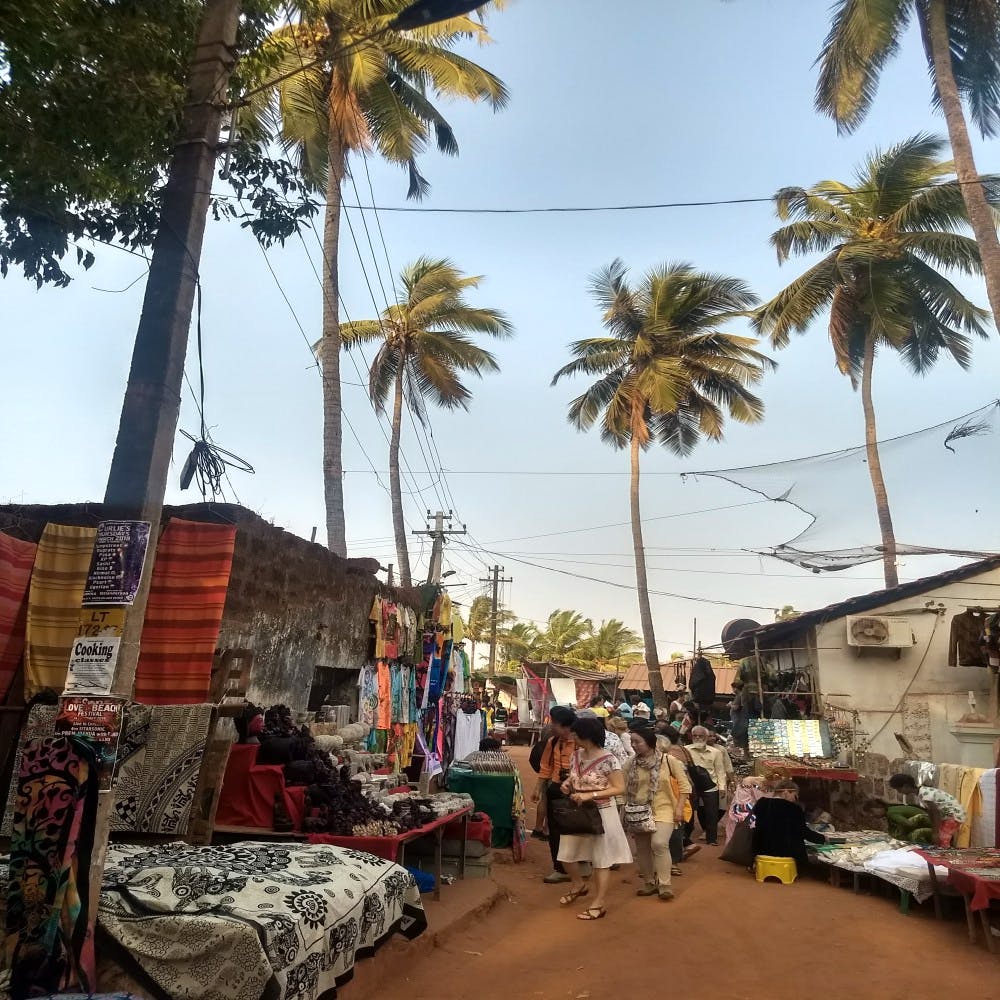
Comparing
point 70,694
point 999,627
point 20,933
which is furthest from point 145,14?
point 999,627

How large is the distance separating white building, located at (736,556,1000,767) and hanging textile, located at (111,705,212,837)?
11434 millimetres

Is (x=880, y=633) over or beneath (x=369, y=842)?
over

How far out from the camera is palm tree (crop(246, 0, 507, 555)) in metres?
13.8

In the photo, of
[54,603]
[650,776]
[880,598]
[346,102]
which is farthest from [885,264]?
[54,603]

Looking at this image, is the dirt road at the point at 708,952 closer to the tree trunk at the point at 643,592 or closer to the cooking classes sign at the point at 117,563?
the cooking classes sign at the point at 117,563

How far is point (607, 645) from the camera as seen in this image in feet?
160

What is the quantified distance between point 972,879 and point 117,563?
6.44 m

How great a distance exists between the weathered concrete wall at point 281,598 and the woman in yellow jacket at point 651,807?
3612 millimetres

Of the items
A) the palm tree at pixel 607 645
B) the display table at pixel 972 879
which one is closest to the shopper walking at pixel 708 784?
the display table at pixel 972 879

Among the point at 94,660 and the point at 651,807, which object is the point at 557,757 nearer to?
the point at 651,807

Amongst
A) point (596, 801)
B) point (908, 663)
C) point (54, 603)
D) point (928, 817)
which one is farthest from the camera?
point (908, 663)

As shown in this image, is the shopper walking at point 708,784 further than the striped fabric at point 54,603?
Yes

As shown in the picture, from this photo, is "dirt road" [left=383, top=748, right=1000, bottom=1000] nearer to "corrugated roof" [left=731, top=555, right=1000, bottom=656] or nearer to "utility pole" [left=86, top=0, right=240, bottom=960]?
"utility pole" [left=86, top=0, right=240, bottom=960]

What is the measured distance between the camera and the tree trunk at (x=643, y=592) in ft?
70.6
